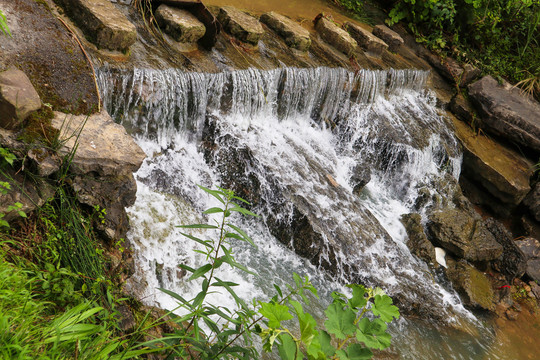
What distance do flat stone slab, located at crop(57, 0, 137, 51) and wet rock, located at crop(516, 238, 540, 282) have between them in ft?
21.2

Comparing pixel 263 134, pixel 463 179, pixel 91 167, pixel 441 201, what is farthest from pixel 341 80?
pixel 91 167

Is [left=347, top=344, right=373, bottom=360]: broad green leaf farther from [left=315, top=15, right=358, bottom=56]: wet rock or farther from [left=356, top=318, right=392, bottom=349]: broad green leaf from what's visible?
[left=315, top=15, right=358, bottom=56]: wet rock

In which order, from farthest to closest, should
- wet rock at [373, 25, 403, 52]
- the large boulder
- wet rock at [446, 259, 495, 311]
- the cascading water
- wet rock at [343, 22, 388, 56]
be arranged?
Answer: wet rock at [373, 25, 403, 52], wet rock at [343, 22, 388, 56], wet rock at [446, 259, 495, 311], the cascading water, the large boulder

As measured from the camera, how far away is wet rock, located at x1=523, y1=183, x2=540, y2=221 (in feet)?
24.7

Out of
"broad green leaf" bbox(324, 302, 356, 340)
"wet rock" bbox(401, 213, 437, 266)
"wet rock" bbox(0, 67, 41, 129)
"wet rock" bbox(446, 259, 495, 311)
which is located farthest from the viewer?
"wet rock" bbox(401, 213, 437, 266)

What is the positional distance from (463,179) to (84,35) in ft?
21.3

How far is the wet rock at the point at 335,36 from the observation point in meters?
7.30

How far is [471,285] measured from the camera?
18.9ft

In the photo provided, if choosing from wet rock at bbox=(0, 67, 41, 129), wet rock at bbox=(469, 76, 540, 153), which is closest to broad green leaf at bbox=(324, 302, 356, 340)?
wet rock at bbox=(0, 67, 41, 129)

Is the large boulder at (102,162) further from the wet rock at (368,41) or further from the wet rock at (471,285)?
the wet rock at (368,41)

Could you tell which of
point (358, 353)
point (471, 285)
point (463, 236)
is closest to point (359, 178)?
point (463, 236)

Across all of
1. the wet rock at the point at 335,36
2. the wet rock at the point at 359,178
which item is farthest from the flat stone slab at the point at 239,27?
the wet rock at the point at 359,178

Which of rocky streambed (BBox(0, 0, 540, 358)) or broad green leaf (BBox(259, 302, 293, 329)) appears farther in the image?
rocky streambed (BBox(0, 0, 540, 358))

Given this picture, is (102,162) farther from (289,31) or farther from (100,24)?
(289,31)
